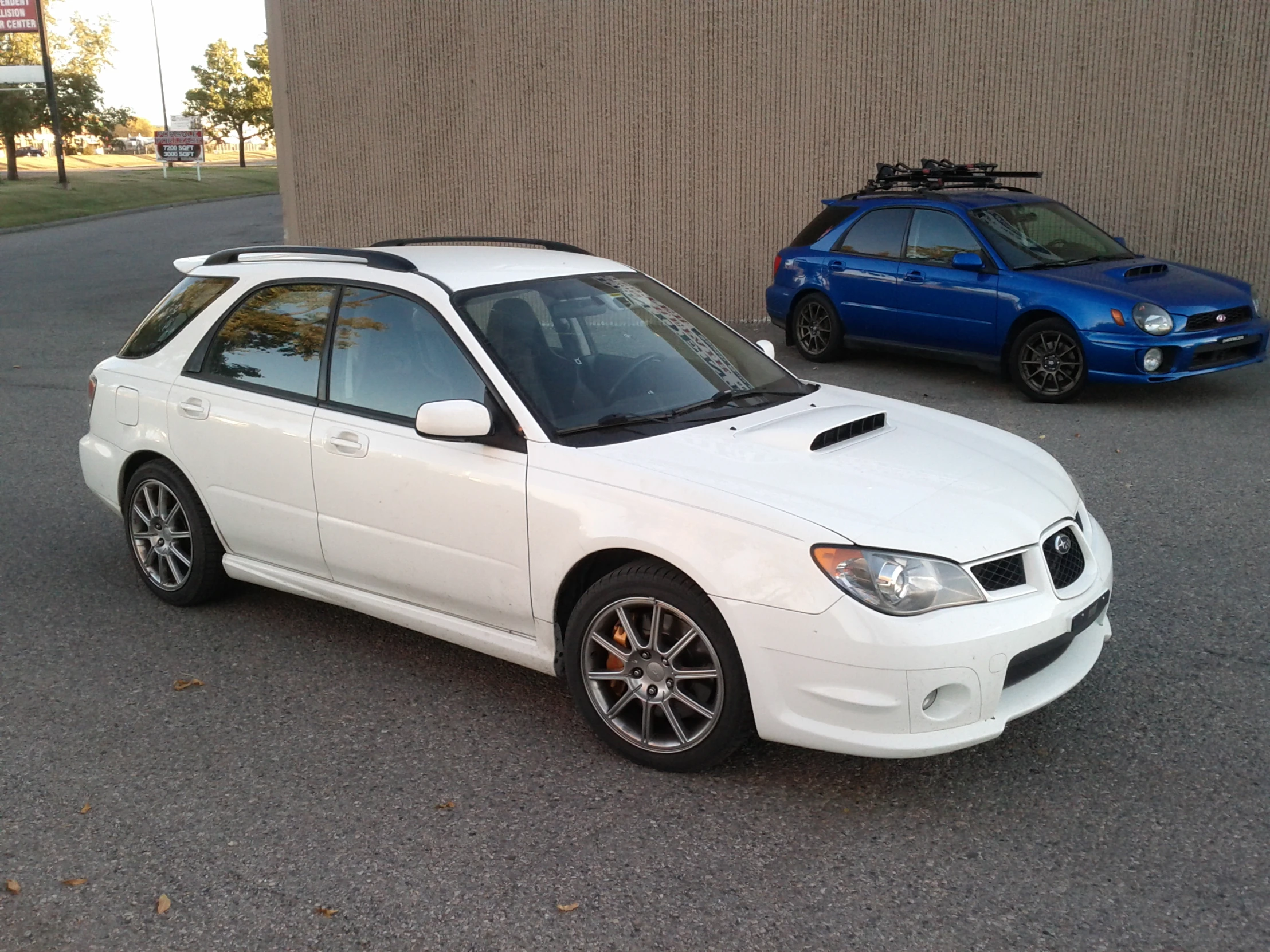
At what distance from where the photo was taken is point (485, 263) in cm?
505

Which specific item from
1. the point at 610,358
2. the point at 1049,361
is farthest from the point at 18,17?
the point at 610,358

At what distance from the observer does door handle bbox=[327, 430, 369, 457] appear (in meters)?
4.66

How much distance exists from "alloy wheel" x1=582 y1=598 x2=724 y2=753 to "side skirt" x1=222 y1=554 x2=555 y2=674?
249 mm

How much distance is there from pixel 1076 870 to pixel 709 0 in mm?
12376

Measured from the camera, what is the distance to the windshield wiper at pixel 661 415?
4.35 meters

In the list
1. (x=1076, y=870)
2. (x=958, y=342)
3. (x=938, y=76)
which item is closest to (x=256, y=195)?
(x=938, y=76)

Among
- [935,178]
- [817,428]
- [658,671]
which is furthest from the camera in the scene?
[935,178]

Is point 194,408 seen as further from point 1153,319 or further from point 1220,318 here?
point 1220,318

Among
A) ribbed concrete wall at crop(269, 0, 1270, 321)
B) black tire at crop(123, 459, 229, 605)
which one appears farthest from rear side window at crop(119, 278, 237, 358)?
ribbed concrete wall at crop(269, 0, 1270, 321)

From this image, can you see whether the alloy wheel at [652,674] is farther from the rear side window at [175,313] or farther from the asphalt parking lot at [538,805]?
the rear side window at [175,313]

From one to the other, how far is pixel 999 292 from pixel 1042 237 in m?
0.80

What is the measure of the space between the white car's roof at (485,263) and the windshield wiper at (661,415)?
0.80 m

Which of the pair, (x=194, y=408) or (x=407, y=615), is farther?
(x=194, y=408)

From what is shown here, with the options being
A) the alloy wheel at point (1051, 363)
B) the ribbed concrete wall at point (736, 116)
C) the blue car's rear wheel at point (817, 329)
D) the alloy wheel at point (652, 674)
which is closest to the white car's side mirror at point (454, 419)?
the alloy wheel at point (652, 674)
